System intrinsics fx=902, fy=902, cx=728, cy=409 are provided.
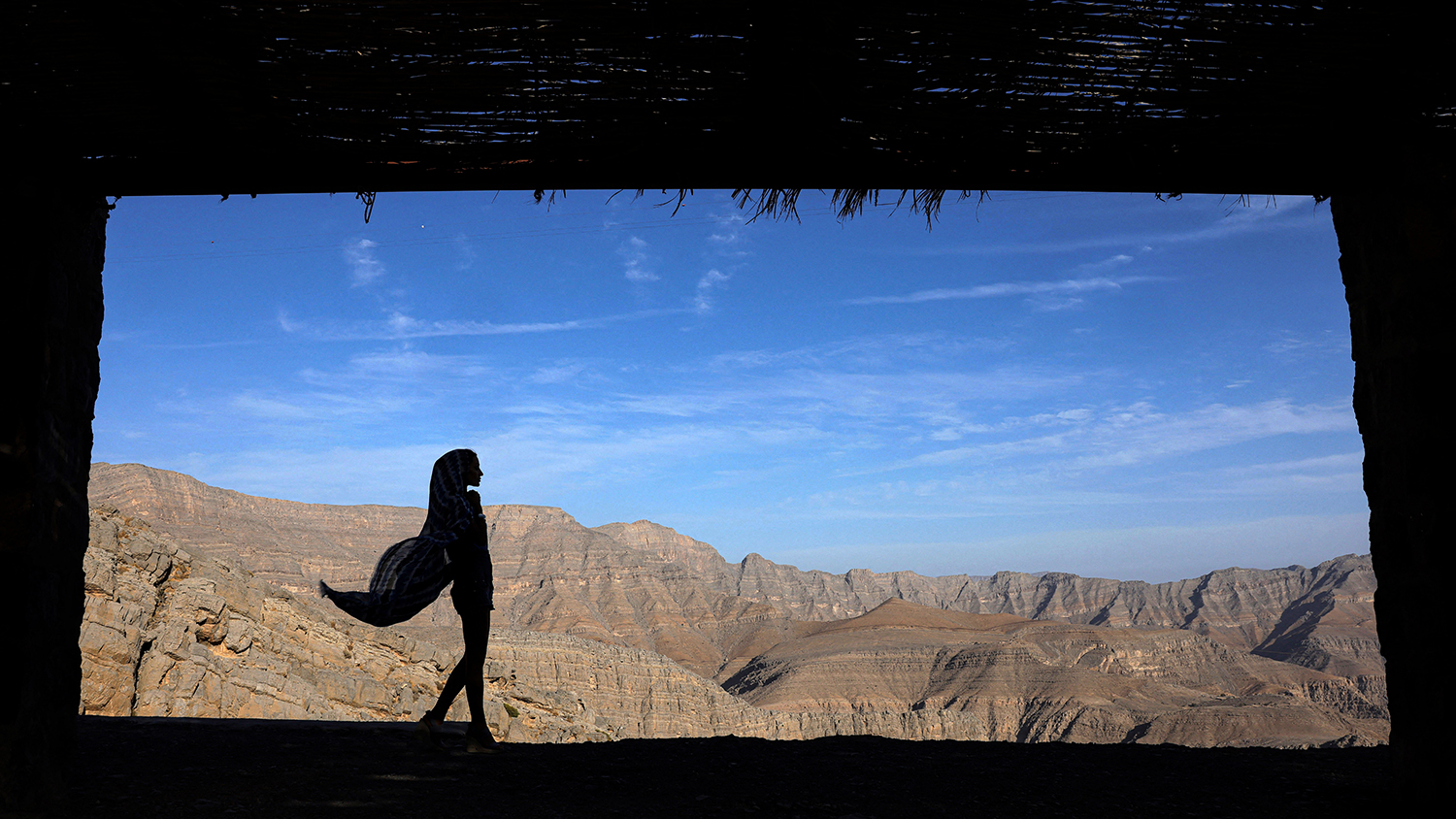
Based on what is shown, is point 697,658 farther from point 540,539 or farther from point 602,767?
point 602,767

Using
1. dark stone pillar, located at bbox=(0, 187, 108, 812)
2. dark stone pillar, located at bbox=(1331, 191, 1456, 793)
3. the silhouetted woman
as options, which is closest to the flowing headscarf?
the silhouetted woman

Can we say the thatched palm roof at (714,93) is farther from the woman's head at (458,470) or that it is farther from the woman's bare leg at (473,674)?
the woman's bare leg at (473,674)

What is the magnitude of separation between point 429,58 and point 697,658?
105656 millimetres

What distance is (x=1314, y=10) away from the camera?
3.03m

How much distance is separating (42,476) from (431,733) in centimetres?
240

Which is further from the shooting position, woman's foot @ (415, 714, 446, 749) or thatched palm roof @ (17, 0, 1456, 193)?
woman's foot @ (415, 714, 446, 749)

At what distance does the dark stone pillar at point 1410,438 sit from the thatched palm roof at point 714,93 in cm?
36

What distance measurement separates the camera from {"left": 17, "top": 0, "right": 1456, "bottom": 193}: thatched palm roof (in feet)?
9.85

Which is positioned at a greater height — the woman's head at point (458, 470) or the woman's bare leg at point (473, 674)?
the woman's head at point (458, 470)

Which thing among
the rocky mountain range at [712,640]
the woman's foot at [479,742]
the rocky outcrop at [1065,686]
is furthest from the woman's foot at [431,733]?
the rocky outcrop at [1065,686]

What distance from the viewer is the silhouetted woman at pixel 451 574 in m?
4.89

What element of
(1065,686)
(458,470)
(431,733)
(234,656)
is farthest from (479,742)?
(1065,686)

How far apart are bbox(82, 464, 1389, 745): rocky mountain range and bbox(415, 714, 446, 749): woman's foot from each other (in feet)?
41.3

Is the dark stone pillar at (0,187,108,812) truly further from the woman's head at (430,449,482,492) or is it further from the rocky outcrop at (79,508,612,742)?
the rocky outcrop at (79,508,612,742)
